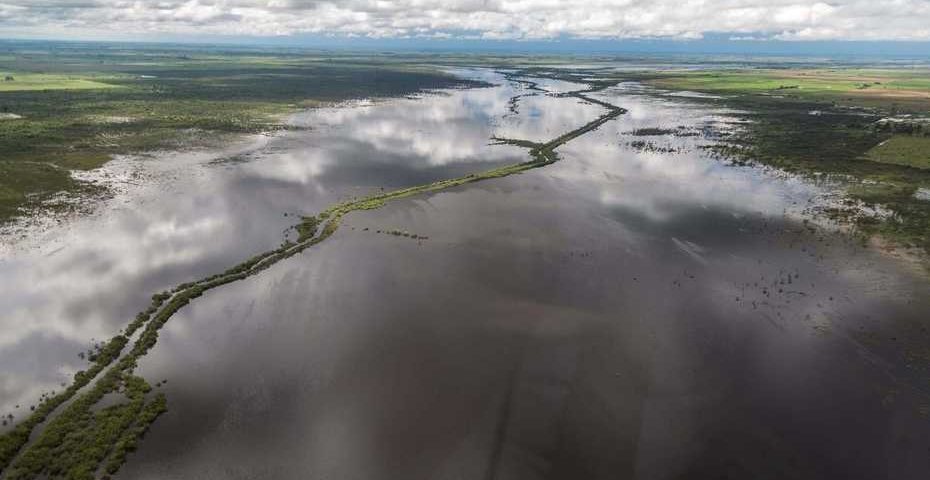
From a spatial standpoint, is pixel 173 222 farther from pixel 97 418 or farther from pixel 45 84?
pixel 45 84

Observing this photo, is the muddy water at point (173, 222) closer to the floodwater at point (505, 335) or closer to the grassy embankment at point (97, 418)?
the floodwater at point (505, 335)

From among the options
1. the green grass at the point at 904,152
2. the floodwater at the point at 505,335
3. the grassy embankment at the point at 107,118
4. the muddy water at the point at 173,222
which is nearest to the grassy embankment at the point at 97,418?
the floodwater at the point at 505,335

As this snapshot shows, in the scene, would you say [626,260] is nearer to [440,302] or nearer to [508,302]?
[508,302]

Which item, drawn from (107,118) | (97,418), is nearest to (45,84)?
(107,118)

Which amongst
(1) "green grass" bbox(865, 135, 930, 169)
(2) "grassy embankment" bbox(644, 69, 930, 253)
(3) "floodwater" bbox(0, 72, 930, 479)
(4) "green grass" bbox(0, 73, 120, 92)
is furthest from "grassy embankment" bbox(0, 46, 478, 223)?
(1) "green grass" bbox(865, 135, 930, 169)

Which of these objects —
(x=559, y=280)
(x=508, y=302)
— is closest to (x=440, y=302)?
(x=508, y=302)

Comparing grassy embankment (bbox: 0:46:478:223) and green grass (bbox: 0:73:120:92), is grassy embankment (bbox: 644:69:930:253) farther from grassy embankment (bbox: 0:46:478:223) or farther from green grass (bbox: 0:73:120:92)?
green grass (bbox: 0:73:120:92)
